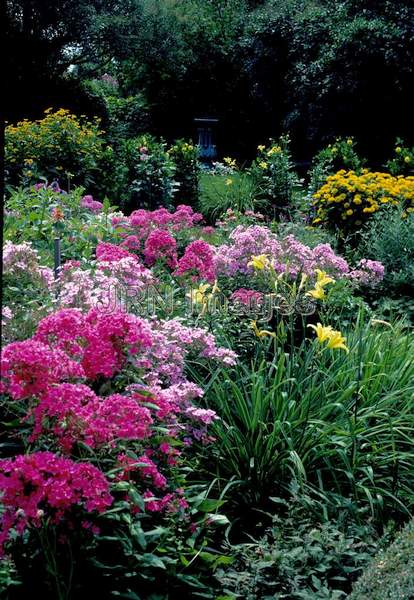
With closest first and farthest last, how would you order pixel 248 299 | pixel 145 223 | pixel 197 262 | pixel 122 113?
pixel 248 299, pixel 197 262, pixel 145 223, pixel 122 113

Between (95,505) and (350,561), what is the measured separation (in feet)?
3.76

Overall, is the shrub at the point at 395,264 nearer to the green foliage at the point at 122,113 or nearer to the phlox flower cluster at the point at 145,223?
the phlox flower cluster at the point at 145,223

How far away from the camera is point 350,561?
2764mm

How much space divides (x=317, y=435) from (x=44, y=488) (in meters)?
1.61

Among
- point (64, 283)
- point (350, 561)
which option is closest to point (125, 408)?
point (350, 561)

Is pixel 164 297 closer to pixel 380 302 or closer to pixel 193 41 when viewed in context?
pixel 380 302

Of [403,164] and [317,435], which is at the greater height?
[403,164]

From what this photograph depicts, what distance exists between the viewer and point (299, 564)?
2693 mm

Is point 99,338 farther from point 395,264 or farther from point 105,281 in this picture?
point 395,264

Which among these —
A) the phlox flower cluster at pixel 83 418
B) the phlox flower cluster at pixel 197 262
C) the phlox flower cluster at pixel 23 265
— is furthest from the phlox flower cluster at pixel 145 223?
the phlox flower cluster at pixel 83 418

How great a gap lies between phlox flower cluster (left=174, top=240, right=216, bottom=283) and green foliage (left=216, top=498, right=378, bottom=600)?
1.62 m

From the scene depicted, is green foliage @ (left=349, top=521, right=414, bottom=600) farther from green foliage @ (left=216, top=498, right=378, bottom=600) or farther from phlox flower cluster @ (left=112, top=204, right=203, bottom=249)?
phlox flower cluster @ (left=112, top=204, right=203, bottom=249)

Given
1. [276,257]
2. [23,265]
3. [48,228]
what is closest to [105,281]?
[23,265]

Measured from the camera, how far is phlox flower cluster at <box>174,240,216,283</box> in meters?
4.18
